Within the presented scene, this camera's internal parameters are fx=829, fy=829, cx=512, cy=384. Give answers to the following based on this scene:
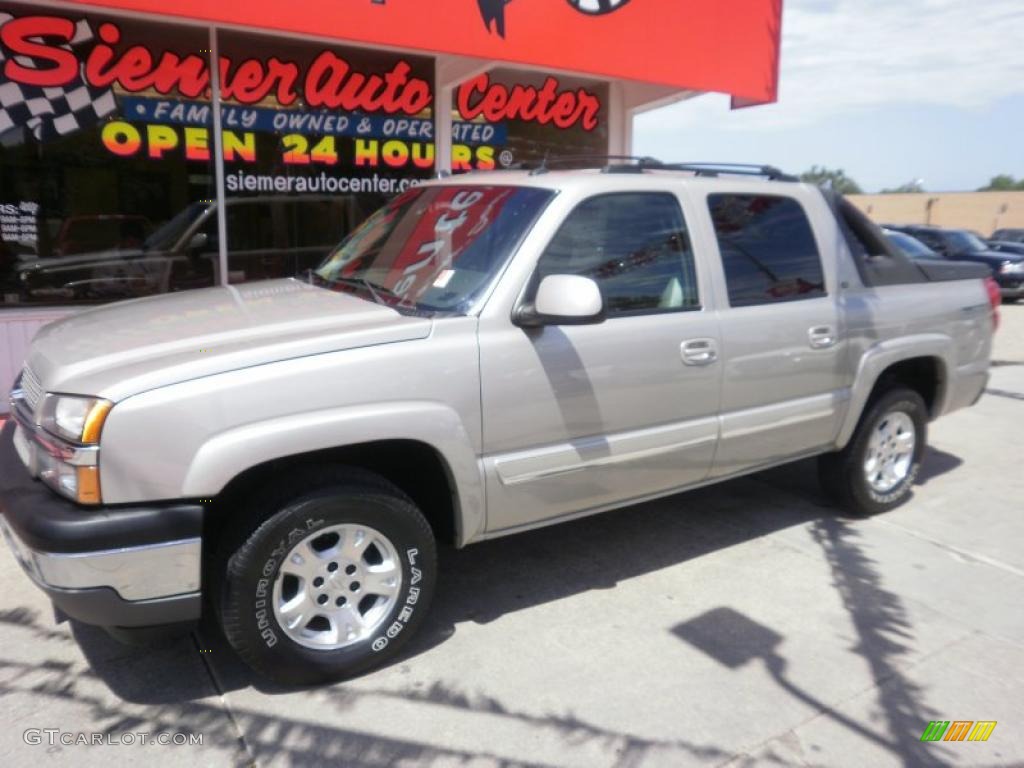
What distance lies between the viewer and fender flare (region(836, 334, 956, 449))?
4.56 meters

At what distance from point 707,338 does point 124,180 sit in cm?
529

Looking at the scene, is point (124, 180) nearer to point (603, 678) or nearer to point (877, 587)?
point (603, 678)

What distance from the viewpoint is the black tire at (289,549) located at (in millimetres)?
2852

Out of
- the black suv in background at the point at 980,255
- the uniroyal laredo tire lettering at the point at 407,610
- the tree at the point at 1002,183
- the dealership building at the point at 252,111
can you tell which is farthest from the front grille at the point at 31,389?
the tree at the point at 1002,183

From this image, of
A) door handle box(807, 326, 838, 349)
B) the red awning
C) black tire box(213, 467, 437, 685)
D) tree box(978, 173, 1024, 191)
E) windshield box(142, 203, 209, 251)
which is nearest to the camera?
black tire box(213, 467, 437, 685)

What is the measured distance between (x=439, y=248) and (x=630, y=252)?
2.80ft

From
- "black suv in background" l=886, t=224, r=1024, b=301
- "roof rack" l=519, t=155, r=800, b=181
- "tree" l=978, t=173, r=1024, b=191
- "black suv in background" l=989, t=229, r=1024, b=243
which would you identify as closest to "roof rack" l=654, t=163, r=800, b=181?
"roof rack" l=519, t=155, r=800, b=181

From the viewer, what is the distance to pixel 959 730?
9.68 feet

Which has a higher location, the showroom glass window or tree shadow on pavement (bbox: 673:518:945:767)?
the showroom glass window

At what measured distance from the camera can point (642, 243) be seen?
3766 millimetres

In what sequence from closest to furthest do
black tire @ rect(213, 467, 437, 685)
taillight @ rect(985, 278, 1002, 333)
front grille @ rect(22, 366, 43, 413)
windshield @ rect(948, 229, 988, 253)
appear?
black tire @ rect(213, 467, 437, 685), front grille @ rect(22, 366, 43, 413), taillight @ rect(985, 278, 1002, 333), windshield @ rect(948, 229, 988, 253)

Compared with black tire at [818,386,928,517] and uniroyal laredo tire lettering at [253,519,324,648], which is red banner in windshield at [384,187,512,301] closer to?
uniroyal laredo tire lettering at [253,519,324,648]

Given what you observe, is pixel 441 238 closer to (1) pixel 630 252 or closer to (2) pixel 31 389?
(1) pixel 630 252

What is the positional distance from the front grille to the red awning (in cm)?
353
